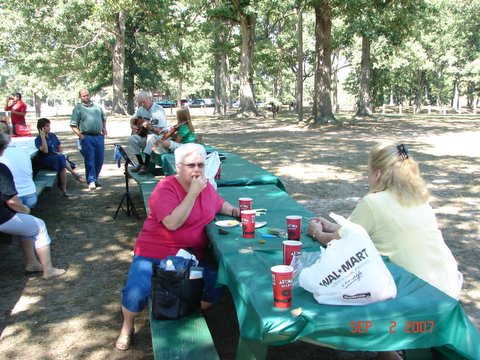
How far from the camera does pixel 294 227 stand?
3.11 m

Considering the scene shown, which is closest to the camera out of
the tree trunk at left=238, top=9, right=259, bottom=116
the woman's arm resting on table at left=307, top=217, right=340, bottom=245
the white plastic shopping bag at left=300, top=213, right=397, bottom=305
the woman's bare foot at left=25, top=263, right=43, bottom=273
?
the white plastic shopping bag at left=300, top=213, right=397, bottom=305

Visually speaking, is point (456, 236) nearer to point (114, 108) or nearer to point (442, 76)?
point (114, 108)

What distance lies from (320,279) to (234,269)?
64cm

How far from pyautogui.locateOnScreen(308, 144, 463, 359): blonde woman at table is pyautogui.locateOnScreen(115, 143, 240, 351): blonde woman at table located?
4.09 feet

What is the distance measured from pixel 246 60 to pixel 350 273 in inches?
1006

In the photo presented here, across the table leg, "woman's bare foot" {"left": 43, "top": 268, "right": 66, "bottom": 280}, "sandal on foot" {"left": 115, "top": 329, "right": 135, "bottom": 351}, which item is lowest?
"sandal on foot" {"left": 115, "top": 329, "right": 135, "bottom": 351}

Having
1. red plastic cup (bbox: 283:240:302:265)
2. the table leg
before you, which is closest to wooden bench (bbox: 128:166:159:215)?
red plastic cup (bbox: 283:240:302:265)

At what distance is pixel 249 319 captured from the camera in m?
2.27

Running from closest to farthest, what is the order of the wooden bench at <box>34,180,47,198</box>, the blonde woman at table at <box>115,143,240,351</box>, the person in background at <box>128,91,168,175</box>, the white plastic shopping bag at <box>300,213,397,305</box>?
the white plastic shopping bag at <box>300,213,397,305</box>
the blonde woman at table at <box>115,143,240,351</box>
the wooden bench at <box>34,180,47,198</box>
the person in background at <box>128,91,168,175</box>

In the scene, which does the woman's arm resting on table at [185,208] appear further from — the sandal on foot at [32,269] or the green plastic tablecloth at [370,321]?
the sandal on foot at [32,269]

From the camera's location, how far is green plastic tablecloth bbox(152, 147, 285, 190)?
5.52 meters
